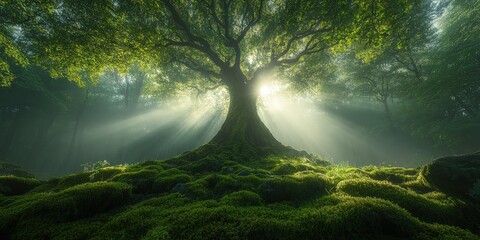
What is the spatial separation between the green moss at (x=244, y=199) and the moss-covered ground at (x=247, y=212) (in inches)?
0.9

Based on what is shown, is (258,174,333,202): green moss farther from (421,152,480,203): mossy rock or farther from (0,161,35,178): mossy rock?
(0,161,35,178): mossy rock

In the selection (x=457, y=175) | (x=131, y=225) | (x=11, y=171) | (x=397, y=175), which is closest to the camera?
(x=131, y=225)

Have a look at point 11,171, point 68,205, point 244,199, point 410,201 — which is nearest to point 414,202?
point 410,201

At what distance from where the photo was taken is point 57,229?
387 cm

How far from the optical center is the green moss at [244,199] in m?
4.84

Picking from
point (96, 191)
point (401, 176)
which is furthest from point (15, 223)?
point (401, 176)

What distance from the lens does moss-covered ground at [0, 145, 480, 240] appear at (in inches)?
134

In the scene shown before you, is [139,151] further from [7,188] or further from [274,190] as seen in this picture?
[274,190]

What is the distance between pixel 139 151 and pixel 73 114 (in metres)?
17.2

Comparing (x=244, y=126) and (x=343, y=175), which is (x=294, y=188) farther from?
(x=244, y=126)

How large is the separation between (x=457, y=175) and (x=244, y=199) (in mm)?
4791

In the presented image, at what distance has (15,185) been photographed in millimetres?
6898

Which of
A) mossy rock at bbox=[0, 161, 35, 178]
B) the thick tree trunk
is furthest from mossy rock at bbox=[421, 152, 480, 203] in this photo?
mossy rock at bbox=[0, 161, 35, 178]

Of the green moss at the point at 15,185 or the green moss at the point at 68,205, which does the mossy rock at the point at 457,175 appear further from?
the green moss at the point at 15,185
